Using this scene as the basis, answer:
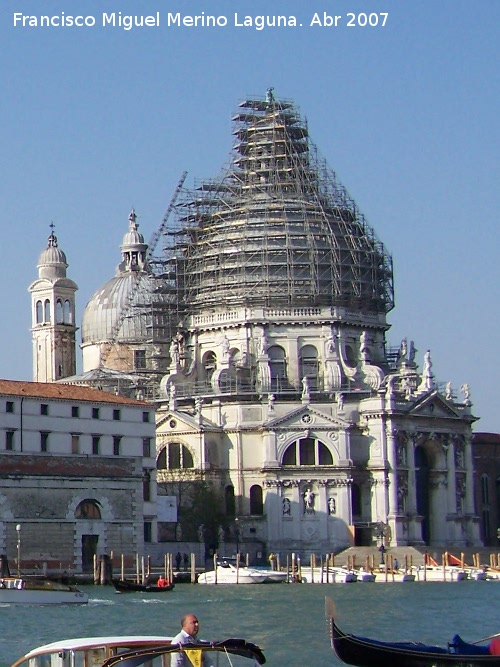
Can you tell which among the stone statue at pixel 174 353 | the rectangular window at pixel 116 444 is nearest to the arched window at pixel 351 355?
the stone statue at pixel 174 353

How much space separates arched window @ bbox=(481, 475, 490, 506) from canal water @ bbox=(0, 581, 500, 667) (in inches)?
1309

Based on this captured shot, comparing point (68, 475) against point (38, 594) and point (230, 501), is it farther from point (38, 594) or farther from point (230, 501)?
point (230, 501)

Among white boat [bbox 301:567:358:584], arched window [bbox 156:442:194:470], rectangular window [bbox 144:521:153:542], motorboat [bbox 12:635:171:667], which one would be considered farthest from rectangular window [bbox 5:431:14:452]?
motorboat [bbox 12:635:171:667]

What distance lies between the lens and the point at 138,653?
28062 mm

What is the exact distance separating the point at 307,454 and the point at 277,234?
1210 centimetres

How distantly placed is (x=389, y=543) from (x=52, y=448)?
2376 cm

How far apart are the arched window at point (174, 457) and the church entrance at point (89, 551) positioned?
21.0 m

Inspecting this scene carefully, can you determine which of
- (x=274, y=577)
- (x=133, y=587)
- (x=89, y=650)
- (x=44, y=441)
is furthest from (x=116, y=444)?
(x=89, y=650)

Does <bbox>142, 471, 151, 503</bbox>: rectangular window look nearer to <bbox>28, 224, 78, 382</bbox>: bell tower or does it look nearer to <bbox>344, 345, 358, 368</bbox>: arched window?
<bbox>344, 345, 358, 368</bbox>: arched window

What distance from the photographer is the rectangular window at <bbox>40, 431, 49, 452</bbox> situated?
68688 mm

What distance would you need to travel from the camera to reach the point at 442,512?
91.5 m

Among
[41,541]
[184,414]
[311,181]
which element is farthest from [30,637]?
[311,181]

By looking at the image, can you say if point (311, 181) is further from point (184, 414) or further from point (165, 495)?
point (165, 495)

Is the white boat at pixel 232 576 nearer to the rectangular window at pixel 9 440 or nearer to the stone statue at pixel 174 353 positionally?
the rectangular window at pixel 9 440
